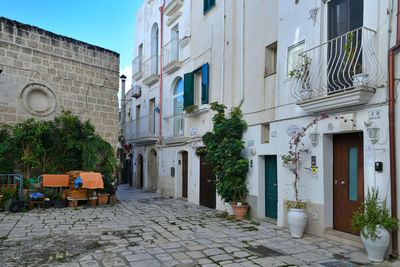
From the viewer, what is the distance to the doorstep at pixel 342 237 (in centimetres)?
560

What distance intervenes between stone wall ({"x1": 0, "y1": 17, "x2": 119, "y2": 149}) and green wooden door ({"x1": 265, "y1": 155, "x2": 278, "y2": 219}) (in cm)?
667

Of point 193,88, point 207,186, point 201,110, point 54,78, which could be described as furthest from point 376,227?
point 54,78

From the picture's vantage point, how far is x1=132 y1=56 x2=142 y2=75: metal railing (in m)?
17.2

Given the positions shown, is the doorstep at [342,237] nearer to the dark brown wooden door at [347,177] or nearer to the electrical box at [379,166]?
the dark brown wooden door at [347,177]

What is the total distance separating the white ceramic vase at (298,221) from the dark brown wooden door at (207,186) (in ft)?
13.8

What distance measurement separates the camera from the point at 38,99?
35.7ft

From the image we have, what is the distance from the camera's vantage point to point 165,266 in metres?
4.62

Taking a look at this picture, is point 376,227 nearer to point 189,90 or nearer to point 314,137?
point 314,137

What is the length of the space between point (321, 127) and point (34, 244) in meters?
5.95

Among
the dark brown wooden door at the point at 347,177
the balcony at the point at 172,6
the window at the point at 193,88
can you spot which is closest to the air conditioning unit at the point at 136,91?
the balcony at the point at 172,6

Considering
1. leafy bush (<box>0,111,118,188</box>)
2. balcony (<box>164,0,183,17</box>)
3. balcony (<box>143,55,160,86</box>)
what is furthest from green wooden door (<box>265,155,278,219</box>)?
balcony (<box>143,55,160,86</box>)

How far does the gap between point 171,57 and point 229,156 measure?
6.68 metres

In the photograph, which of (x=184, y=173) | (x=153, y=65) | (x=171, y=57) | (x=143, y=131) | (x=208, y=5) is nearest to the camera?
(x=208, y=5)

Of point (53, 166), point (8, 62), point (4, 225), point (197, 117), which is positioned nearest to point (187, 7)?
point (197, 117)
